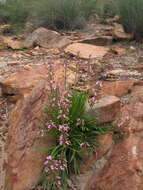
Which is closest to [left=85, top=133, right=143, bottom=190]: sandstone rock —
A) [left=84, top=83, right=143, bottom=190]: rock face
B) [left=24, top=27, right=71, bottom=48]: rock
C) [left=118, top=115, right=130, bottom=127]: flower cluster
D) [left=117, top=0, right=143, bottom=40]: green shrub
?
[left=84, top=83, right=143, bottom=190]: rock face

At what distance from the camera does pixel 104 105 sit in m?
2.58

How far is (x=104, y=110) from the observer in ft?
8.40

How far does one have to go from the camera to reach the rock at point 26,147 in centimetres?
233

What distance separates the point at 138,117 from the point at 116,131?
32 cm

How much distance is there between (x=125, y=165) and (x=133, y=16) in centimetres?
585

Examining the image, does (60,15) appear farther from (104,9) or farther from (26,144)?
(26,144)

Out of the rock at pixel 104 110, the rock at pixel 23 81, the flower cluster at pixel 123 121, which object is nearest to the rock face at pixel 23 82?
the rock at pixel 23 81

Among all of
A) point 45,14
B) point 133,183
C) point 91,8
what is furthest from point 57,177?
point 91,8

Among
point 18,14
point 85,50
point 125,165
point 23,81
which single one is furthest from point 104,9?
point 125,165

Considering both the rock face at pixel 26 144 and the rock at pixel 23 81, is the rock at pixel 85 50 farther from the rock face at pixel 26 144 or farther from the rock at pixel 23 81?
the rock face at pixel 26 144

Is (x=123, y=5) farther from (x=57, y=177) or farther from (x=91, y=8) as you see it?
(x=57, y=177)

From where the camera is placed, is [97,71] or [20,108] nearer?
[20,108]

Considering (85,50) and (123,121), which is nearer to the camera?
(123,121)

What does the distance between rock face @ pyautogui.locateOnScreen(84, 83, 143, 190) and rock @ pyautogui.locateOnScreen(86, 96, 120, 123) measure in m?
0.12
